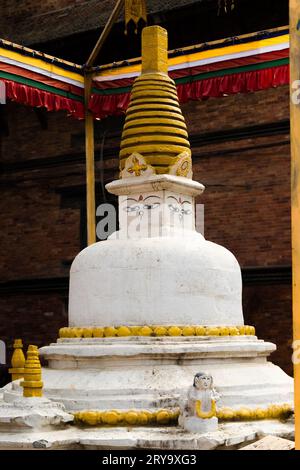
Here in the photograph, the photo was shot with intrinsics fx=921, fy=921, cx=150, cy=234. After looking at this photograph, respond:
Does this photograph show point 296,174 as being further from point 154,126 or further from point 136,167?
point 154,126

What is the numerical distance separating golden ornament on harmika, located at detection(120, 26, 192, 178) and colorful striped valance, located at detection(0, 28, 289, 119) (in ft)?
12.2

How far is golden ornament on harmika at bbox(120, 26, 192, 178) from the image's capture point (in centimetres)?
828

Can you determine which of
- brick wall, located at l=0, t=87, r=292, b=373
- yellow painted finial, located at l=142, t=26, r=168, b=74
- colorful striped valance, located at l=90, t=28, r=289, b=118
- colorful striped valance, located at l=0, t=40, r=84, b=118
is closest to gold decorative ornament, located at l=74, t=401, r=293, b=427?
yellow painted finial, located at l=142, t=26, r=168, b=74

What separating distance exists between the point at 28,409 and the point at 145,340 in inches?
44.1

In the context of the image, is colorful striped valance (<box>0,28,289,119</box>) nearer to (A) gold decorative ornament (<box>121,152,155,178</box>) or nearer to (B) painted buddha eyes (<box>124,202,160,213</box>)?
(A) gold decorative ornament (<box>121,152,155,178</box>)

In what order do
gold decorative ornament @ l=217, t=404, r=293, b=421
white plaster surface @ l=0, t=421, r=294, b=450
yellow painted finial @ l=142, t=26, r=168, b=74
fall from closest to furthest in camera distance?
white plaster surface @ l=0, t=421, r=294, b=450, gold decorative ornament @ l=217, t=404, r=293, b=421, yellow painted finial @ l=142, t=26, r=168, b=74

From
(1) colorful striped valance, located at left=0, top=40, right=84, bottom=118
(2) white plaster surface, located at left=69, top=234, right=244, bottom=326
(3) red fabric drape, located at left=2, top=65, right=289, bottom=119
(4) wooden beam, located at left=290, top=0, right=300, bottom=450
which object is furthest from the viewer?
(3) red fabric drape, located at left=2, top=65, right=289, bottom=119

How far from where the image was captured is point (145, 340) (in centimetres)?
746

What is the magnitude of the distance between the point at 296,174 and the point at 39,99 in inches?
351

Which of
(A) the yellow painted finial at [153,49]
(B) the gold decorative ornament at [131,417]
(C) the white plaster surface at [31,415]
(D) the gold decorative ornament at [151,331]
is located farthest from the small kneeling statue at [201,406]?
(A) the yellow painted finial at [153,49]
